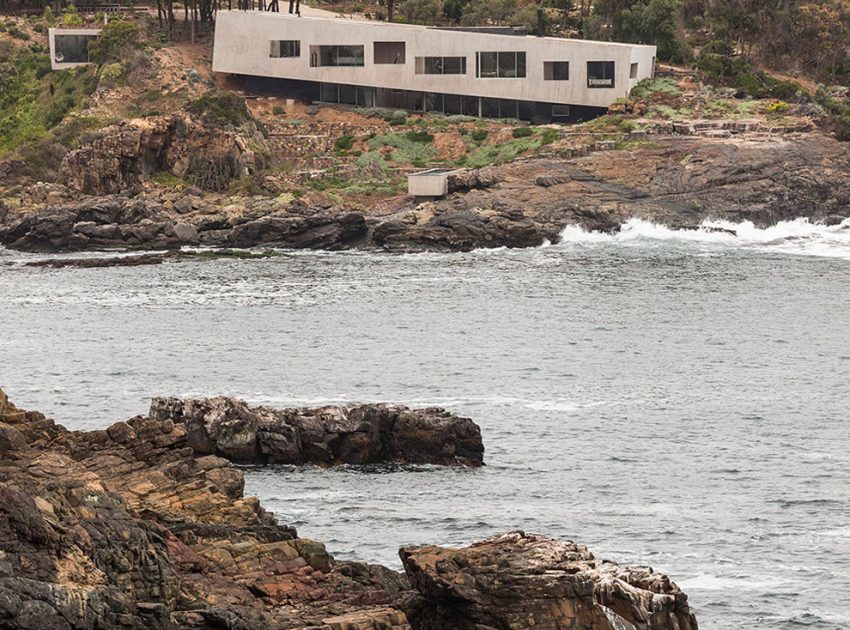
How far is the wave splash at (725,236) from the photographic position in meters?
115

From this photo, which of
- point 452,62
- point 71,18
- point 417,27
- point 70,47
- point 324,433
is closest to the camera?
point 324,433

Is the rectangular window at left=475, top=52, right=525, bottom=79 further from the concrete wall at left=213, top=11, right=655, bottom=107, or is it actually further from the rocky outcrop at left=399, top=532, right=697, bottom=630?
the rocky outcrop at left=399, top=532, right=697, bottom=630

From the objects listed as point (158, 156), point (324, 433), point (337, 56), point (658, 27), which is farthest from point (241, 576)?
point (658, 27)

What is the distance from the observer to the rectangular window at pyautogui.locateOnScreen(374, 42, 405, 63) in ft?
458

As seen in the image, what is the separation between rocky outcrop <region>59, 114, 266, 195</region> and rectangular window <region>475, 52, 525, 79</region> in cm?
1933

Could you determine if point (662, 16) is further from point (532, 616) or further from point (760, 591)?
point (532, 616)

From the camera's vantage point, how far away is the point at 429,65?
13938cm

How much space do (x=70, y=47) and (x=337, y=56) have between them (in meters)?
22.1

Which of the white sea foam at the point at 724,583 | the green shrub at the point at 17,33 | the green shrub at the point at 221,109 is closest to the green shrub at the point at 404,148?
the green shrub at the point at 221,109

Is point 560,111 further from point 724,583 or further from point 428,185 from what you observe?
point 724,583

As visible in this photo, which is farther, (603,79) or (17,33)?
(17,33)

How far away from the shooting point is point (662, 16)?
141 meters

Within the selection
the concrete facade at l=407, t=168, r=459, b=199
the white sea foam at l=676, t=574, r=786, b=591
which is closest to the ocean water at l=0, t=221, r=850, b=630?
the white sea foam at l=676, t=574, r=786, b=591

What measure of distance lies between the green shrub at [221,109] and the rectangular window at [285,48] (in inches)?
499
